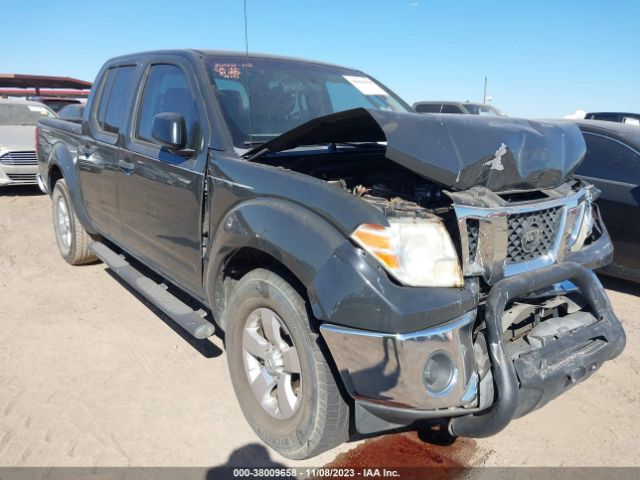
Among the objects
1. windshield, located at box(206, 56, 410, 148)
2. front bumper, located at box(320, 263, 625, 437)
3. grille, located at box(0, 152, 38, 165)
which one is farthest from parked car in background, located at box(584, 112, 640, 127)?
front bumper, located at box(320, 263, 625, 437)

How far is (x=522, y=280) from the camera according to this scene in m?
2.24

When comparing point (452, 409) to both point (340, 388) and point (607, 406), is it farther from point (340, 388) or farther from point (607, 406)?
point (607, 406)

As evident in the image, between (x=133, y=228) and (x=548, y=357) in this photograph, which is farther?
(x=133, y=228)

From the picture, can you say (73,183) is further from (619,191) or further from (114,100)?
(619,191)

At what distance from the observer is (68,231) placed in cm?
543

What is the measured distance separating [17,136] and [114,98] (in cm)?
679

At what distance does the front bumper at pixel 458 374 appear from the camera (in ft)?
6.44

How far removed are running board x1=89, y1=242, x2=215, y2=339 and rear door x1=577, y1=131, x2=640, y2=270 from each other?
3828mm

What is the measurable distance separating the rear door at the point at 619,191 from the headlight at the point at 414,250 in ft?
11.2

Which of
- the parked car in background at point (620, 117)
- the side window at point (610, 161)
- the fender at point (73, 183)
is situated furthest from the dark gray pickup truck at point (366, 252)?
the parked car in background at point (620, 117)

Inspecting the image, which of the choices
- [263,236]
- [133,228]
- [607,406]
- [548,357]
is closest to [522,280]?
[548,357]

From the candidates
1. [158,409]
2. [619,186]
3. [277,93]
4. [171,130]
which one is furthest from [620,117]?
[158,409]

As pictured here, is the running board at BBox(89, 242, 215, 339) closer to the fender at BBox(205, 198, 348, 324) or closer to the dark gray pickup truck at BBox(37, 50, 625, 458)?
the dark gray pickup truck at BBox(37, 50, 625, 458)

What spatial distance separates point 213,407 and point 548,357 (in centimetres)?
A: 183
